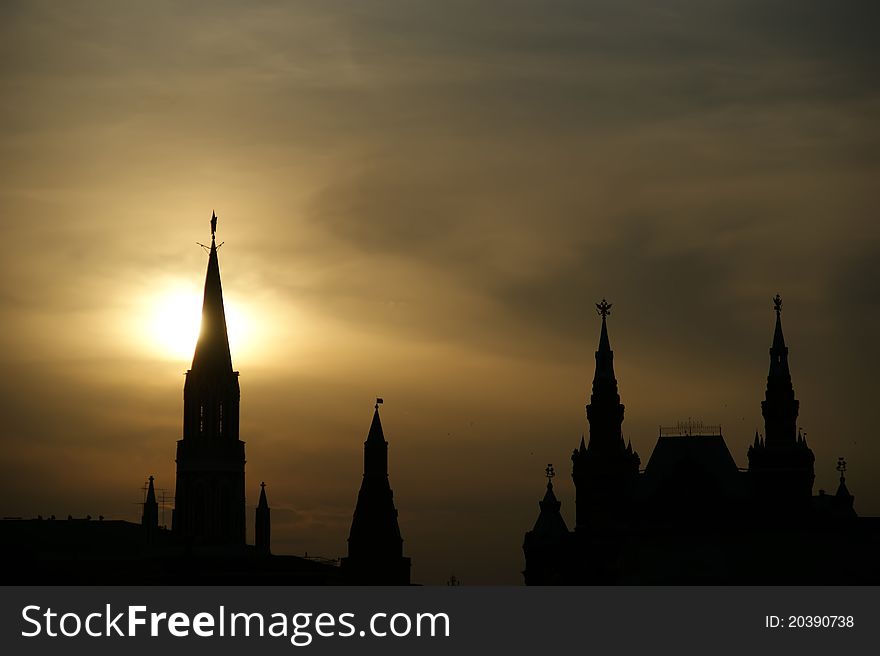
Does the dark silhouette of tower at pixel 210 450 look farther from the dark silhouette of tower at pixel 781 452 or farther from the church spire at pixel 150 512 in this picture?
the dark silhouette of tower at pixel 781 452

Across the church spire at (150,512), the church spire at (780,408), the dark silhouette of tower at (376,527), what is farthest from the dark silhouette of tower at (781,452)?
the church spire at (150,512)

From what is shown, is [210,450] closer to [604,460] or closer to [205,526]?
[205,526]

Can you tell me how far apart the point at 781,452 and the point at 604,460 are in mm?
14557

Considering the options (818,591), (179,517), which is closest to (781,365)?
(179,517)

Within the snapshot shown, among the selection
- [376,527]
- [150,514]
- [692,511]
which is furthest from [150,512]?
[692,511]

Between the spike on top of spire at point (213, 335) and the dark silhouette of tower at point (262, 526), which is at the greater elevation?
the spike on top of spire at point (213, 335)

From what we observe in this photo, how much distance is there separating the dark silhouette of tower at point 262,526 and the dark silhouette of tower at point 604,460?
24921 mm

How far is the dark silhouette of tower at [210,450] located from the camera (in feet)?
555

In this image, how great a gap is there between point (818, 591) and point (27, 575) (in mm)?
69408

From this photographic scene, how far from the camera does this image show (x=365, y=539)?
181 meters

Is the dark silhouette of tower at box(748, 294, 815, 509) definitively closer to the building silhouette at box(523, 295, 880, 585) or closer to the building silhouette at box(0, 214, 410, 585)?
the building silhouette at box(523, 295, 880, 585)

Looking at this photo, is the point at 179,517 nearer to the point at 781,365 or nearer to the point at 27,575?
the point at 27,575

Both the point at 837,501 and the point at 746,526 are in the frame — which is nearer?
the point at 746,526

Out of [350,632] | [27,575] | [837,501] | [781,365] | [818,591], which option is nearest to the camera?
[350,632]
